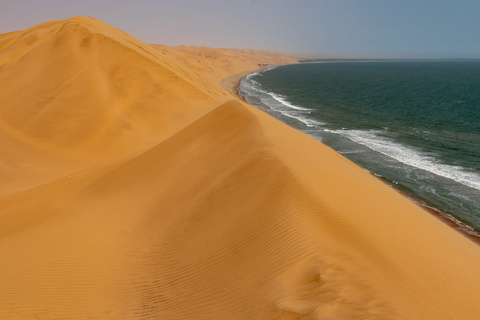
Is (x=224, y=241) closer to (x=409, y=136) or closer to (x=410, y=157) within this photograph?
(x=410, y=157)

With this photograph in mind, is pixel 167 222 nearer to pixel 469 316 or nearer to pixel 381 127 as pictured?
pixel 469 316

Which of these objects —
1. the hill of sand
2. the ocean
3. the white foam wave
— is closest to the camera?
the hill of sand

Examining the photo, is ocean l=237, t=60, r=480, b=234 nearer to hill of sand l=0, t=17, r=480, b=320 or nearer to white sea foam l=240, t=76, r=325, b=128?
white sea foam l=240, t=76, r=325, b=128

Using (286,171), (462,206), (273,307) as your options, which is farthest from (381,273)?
(462,206)

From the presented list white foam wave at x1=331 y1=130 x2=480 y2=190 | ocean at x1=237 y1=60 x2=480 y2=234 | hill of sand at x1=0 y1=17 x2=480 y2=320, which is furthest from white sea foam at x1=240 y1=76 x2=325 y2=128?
hill of sand at x1=0 y1=17 x2=480 y2=320

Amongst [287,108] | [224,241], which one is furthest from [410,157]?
[287,108]

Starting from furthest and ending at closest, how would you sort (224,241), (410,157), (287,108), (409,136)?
(287,108), (409,136), (410,157), (224,241)

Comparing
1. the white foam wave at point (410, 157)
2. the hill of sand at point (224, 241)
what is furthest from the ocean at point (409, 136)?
the hill of sand at point (224, 241)

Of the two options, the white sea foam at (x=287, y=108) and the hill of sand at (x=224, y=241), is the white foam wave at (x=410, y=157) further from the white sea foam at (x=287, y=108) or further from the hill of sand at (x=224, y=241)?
the hill of sand at (x=224, y=241)
